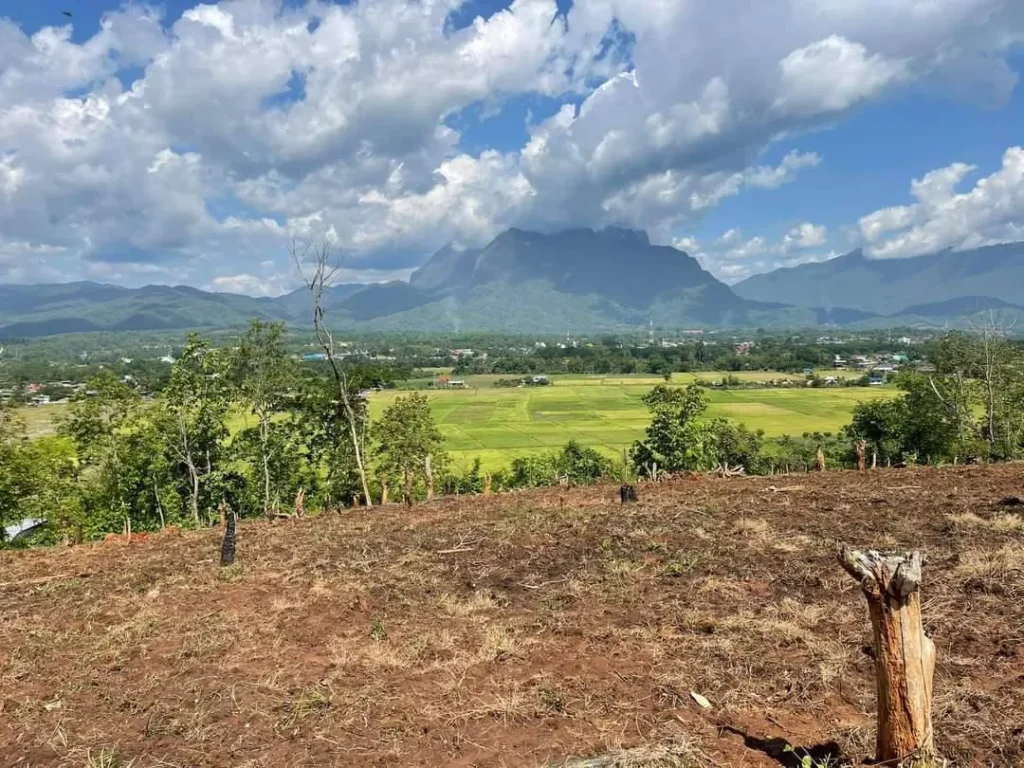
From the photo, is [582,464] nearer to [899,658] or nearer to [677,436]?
[677,436]

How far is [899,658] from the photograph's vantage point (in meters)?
4.14

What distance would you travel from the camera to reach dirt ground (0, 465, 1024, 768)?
17.1 feet

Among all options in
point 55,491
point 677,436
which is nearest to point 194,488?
point 55,491

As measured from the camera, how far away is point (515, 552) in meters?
10.7

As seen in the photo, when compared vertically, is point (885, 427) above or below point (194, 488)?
above

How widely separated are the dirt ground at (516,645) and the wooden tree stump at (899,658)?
0.44 m

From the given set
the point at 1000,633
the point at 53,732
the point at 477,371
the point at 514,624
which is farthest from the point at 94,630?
the point at 477,371

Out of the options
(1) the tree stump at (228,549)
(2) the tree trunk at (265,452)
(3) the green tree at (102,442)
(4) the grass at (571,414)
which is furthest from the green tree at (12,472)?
(1) the tree stump at (228,549)

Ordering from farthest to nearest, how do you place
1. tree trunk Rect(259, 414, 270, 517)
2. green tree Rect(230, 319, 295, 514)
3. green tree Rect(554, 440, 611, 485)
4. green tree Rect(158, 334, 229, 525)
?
green tree Rect(554, 440, 611, 485), tree trunk Rect(259, 414, 270, 517), green tree Rect(230, 319, 295, 514), green tree Rect(158, 334, 229, 525)

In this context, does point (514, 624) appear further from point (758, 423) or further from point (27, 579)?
point (758, 423)

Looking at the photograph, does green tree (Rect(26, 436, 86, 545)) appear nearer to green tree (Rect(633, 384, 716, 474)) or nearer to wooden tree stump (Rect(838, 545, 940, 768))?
green tree (Rect(633, 384, 716, 474))

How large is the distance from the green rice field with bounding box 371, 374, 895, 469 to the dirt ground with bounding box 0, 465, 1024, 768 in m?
31.7

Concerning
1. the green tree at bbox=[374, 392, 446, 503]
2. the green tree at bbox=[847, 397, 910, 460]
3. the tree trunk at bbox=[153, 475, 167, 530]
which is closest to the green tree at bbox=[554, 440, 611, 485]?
the green tree at bbox=[374, 392, 446, 503]

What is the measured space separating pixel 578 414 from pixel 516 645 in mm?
63368
